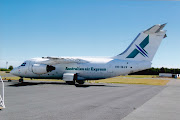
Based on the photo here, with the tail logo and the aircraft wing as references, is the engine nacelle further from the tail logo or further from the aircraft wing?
the tail logo

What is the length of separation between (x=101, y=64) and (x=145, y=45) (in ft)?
24.6

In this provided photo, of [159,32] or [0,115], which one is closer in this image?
[0,115]

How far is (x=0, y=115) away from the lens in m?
8.37

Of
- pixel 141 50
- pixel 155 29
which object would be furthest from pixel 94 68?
pixel 155 29

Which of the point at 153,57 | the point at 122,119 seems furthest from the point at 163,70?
the point at 122,119

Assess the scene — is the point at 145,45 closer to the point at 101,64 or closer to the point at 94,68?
the point at 101,64

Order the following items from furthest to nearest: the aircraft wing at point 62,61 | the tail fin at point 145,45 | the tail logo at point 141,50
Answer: the aircraft wing at point 62,61, the tail logo at point 141,50, the tail fin at point 145,45

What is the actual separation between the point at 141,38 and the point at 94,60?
836 centimetres

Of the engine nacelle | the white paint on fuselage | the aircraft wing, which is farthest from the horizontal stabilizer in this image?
the engine nacelle

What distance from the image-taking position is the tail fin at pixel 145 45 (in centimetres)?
2738

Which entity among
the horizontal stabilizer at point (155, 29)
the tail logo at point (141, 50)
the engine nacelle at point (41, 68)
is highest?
the horizontal stabilizer at point (155, 29)

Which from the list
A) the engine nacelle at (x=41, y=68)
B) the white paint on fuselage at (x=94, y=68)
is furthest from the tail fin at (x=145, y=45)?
the engine nacelle at (x=41, y=68)

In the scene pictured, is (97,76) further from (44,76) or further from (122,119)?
(122,119)

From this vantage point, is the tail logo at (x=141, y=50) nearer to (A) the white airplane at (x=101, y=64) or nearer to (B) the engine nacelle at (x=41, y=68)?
(A) the white airplane at (x=101, y=64)
